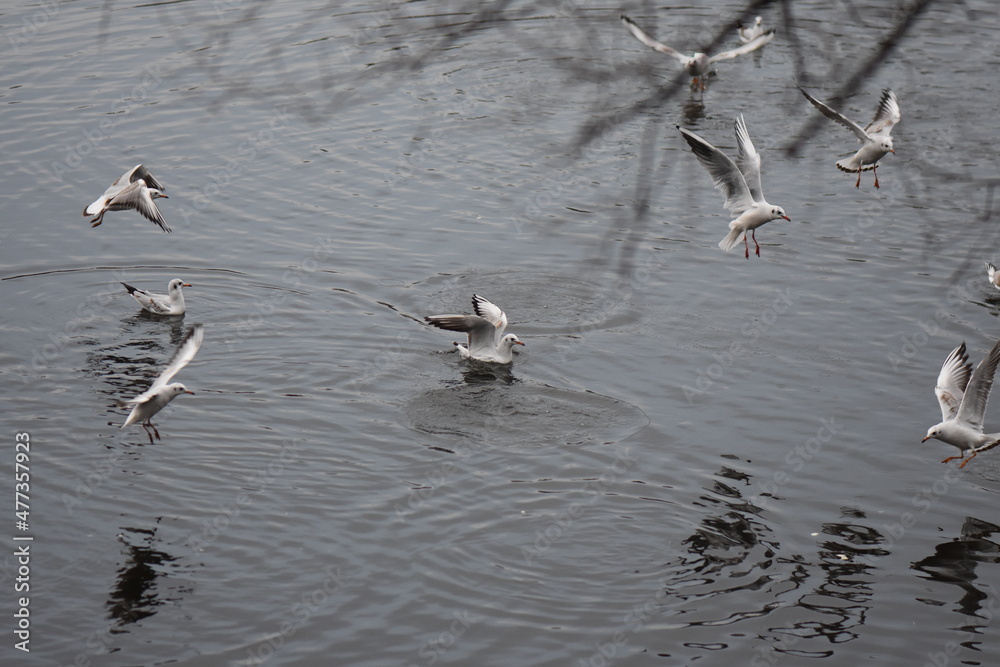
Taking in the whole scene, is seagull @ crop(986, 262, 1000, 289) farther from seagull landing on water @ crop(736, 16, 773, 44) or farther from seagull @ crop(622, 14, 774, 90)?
seagull landing on water @ crop(736, 16, 773, 44)

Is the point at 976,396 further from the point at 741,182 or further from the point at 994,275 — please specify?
the point at 994,275

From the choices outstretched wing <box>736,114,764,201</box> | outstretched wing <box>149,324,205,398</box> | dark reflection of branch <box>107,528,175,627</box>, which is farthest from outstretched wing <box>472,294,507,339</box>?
dark reflection of branch <box>107,528,175,627</box>

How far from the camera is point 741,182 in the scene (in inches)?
474

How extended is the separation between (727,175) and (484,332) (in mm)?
3712

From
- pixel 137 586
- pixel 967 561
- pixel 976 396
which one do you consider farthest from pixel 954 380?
pixel 137 586

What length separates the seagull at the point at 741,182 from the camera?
11.6 m

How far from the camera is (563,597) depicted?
9.16 m

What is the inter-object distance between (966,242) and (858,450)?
6.93 meters

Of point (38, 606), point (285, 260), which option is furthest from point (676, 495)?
point (285, 260)

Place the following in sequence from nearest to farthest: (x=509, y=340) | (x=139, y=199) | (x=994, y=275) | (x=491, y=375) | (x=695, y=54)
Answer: (x=695, y=54) → (x=491, y=375) → (x=509, y=340) → (x=994, y=275) → (x=139, y=199)

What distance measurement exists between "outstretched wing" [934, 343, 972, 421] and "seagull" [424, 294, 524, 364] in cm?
512

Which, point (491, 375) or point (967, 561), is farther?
point (491, 375)

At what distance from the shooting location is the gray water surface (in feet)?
28.6

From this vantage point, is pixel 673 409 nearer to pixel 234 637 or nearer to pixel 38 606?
pixel 234 637
